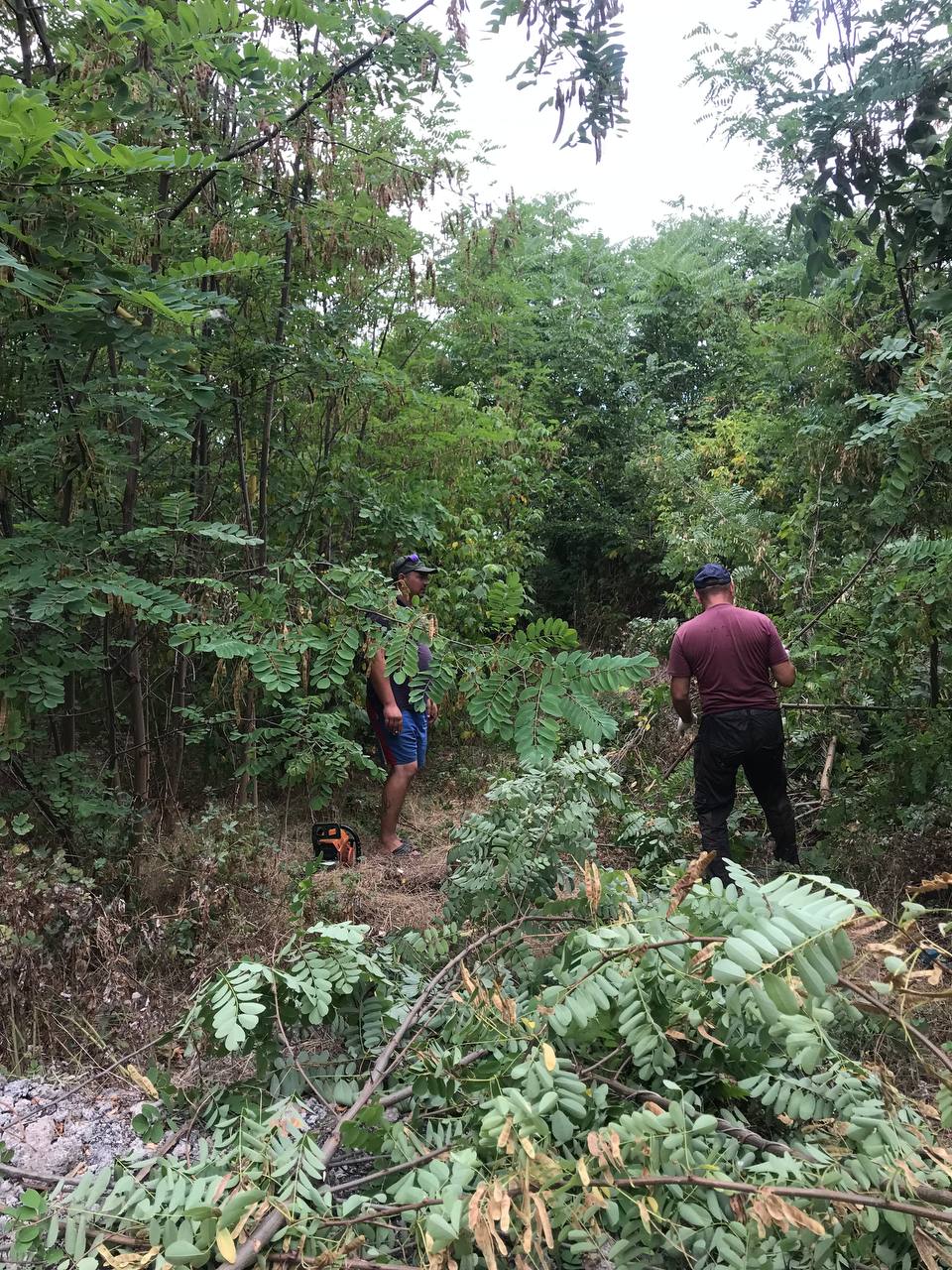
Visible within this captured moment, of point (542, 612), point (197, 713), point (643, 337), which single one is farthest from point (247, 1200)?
point (643, 337)

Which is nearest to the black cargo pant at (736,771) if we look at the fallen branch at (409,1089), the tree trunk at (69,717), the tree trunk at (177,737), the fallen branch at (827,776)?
the fallen branch at (827,776)

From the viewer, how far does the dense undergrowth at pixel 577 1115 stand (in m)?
1.53

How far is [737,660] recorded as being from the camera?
14.8ft

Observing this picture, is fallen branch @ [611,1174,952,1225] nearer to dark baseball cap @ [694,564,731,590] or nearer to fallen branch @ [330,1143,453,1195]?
fallen branch @ [330,1143,453,1195]

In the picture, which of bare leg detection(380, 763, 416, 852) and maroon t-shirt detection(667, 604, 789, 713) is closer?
maroon t-shirt detection(667, 604, 789, 713)

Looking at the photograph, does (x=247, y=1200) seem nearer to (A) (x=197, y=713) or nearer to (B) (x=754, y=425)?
(A) (x=197, y=713)

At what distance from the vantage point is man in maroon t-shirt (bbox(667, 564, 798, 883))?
4.51m

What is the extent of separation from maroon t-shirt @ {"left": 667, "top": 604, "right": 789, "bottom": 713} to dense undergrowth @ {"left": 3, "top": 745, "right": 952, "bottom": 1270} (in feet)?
7.13

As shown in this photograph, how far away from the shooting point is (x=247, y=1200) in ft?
5.30

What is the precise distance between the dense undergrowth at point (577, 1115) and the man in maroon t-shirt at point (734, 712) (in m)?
2.09

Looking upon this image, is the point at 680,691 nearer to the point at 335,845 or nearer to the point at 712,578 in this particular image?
the point at 712,578

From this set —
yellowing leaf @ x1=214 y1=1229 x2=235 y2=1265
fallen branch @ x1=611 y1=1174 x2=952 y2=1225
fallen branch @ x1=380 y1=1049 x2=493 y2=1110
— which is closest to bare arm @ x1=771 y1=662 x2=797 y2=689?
fallen branch @ x1=380 y1=1049 x2=493 y2=1110

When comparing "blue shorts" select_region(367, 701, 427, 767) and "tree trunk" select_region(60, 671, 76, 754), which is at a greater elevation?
"tree trunk" select_region(60, 671, 76, 754)

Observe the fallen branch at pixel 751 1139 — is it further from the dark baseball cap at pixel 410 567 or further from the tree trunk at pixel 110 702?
the dark baseball cap at pixel 410 567
